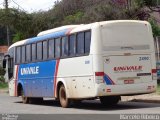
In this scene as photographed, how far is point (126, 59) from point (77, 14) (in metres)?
30.5

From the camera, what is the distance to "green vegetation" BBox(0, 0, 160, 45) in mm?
33469

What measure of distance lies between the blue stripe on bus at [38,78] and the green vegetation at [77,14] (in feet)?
31.8

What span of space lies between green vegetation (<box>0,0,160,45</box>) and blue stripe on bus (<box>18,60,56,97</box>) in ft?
31.8

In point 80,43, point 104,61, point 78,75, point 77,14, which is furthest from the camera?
point 77,14

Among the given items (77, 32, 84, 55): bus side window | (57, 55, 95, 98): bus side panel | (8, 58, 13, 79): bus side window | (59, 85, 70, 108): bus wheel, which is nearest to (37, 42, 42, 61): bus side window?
(57, 55, 95, 98): bus side panel

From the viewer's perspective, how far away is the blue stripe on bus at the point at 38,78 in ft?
72.1

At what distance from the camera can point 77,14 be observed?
48.8 meters

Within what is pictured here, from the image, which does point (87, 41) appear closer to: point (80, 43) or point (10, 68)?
point (80, 43)

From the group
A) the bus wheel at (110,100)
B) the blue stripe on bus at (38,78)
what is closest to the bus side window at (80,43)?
the blue stripe on bus at (38,78)

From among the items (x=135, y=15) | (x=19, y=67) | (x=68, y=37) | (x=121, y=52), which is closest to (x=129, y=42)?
(x=121, y=52)

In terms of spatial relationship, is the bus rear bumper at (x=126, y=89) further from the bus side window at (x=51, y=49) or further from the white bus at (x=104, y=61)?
the bus side window at (x=51, y=49)

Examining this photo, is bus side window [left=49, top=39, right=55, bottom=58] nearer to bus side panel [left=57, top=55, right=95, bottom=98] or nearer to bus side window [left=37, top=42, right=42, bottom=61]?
bus side panel [left=57, top=55, right=95, bottom=98]

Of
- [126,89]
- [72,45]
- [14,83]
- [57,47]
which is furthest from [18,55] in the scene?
[126,89]

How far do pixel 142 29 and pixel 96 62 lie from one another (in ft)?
7.55
